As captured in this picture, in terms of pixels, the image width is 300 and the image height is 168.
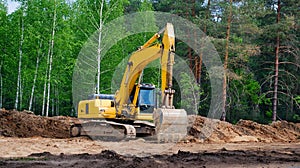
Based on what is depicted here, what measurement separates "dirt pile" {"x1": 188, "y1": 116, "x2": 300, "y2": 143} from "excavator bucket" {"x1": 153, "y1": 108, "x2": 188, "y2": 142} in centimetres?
421

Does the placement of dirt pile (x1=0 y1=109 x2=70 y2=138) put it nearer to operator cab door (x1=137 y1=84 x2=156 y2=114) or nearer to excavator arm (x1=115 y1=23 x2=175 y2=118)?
excavator arm (x1=115 y1=23 x2=175 y2=118)

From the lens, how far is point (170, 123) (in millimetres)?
12789

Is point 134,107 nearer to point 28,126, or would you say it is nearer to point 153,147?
point 153,147

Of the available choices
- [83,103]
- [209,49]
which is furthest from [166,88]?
[209,49]

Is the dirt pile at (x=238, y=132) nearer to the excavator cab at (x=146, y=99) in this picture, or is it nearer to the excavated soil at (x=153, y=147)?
the excavated soil at (x=153, y=147)

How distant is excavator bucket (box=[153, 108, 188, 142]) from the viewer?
12641mm

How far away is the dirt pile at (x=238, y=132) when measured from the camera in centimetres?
1839

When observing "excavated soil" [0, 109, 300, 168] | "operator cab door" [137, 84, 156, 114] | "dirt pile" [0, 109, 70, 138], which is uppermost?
"operator cab door" [137, 84, 156, 114]

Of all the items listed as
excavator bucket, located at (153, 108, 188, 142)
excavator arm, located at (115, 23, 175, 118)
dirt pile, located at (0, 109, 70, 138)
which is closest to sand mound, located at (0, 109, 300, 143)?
dirt pile, located at (0, 109, 70, 138)

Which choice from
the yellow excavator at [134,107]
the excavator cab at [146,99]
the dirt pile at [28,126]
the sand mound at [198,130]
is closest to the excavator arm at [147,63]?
the yellow excavator at [134,107]

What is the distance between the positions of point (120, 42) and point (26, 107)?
13.4 metres

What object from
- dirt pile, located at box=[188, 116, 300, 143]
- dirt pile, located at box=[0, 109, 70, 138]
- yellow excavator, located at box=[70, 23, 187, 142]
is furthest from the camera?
dirt pile, located at box=[188, 116, 300, 143]

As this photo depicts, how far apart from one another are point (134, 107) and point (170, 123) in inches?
122

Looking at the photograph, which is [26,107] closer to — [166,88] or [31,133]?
[31,133]
